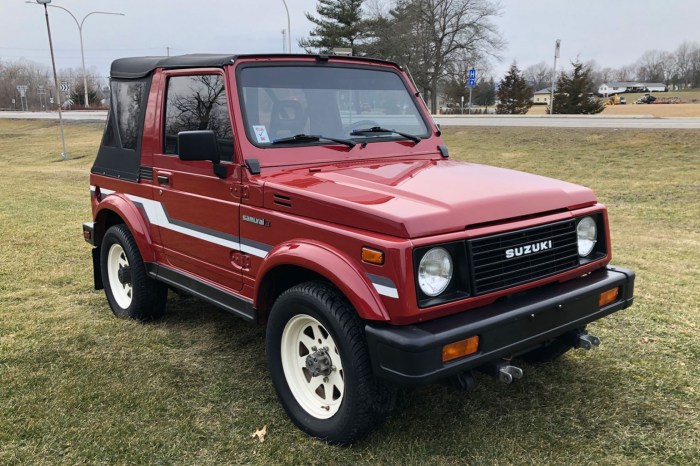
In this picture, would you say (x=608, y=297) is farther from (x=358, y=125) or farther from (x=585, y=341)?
(x=358, y=125)

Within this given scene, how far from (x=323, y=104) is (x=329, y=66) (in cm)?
32

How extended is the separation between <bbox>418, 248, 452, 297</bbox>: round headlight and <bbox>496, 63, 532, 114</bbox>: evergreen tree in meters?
45.4

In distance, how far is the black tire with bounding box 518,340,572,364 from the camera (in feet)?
11.7

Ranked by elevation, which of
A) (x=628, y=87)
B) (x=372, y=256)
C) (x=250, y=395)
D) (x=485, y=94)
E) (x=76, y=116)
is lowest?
(x=250, y=395)

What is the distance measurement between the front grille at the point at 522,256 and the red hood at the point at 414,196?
0.11 m

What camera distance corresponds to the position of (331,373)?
3.08 m

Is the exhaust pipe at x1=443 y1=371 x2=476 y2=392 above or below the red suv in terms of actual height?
below

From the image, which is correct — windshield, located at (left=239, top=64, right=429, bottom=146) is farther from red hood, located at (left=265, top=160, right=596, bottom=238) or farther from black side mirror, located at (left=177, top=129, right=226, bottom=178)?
red hood, located at (left=265, top=160, right=596, bottom=238)

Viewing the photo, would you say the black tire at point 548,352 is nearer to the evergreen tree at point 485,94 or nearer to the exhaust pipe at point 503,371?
the exhaust pipe at point 503,371

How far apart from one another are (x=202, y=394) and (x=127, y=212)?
5.55 feet

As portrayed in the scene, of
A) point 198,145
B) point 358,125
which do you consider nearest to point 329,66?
point 358,125

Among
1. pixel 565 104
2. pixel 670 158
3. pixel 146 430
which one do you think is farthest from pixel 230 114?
pixel 565 104

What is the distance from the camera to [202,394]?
143 inches

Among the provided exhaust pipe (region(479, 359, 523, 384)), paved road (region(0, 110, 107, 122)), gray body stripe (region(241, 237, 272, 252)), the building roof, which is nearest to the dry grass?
exhaust pipe (region(479, 359, 523, 384))
